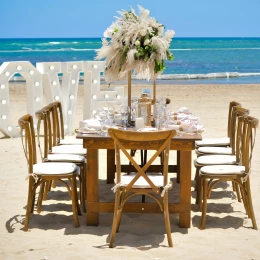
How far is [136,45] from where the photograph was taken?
233 inches

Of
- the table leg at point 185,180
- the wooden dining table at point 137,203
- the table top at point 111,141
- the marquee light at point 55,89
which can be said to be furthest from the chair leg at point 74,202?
the marquee light at point 55,89

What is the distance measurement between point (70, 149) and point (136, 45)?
1.50 m

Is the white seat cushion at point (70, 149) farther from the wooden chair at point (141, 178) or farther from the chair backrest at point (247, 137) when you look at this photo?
the chair backrest at point (247, 137)

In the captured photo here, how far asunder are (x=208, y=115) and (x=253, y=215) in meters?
7.54

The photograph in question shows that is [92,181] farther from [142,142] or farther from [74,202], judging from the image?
[142,142]

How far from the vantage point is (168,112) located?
6387 mm

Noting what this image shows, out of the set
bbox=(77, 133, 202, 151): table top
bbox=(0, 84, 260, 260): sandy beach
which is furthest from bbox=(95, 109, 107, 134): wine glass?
bbox=(0, 84, 260, 260): sandy beach

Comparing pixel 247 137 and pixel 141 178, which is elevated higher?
pixel 247 137

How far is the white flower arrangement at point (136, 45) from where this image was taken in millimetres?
5922

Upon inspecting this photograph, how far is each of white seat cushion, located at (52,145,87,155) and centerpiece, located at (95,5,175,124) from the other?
3.38 ft

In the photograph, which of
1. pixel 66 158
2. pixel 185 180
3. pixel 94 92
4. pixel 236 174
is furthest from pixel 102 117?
pixel 94 92

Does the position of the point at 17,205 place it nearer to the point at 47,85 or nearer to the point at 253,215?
the point at 253,215

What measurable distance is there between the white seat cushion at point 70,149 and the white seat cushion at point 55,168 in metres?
0.72

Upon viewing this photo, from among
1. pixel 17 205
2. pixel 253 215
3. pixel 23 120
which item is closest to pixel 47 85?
pixel 17 205
